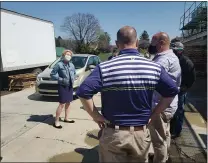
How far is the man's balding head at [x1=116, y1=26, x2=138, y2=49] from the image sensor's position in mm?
2045

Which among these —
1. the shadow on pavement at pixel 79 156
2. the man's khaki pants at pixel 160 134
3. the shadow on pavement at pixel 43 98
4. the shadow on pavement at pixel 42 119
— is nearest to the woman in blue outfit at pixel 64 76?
the shadow on pavement at pixel 42 119

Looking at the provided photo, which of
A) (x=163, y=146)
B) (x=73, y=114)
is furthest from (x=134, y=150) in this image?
(x=73, y=114)

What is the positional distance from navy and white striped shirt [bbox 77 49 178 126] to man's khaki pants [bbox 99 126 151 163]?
0.09 metres

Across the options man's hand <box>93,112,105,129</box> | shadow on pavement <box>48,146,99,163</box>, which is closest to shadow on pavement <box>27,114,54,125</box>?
shadow on pavement <box>48,146,99,163</box>

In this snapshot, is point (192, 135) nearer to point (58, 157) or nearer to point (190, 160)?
point (190, 160)

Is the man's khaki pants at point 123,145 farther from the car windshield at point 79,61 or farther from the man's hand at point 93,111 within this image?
the car windshield at point 79,61

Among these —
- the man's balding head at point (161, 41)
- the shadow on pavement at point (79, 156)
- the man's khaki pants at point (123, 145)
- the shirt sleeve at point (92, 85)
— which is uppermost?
the man's balding head at point (161, 41)

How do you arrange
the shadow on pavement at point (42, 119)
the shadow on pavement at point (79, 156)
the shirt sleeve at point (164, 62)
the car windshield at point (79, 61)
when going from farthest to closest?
the car windshield at point (79, 61), the shadow on pavement at point (42, 119), the shadow on pavement at point (79, 156), the shirt sleeve at point (164, 62)

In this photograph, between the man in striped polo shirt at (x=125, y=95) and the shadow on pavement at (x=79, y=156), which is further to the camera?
the shadow on pavement at (x=79, y=156)

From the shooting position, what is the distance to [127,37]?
6.74ft

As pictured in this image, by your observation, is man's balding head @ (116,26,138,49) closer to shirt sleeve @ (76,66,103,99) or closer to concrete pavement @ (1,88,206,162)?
shirt sleeve @ (76,66,103,99)

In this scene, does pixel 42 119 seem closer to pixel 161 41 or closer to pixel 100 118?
pixel 161 41

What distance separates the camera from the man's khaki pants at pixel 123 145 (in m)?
2.05

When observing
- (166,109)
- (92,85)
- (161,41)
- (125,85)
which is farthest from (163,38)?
(92,85)
